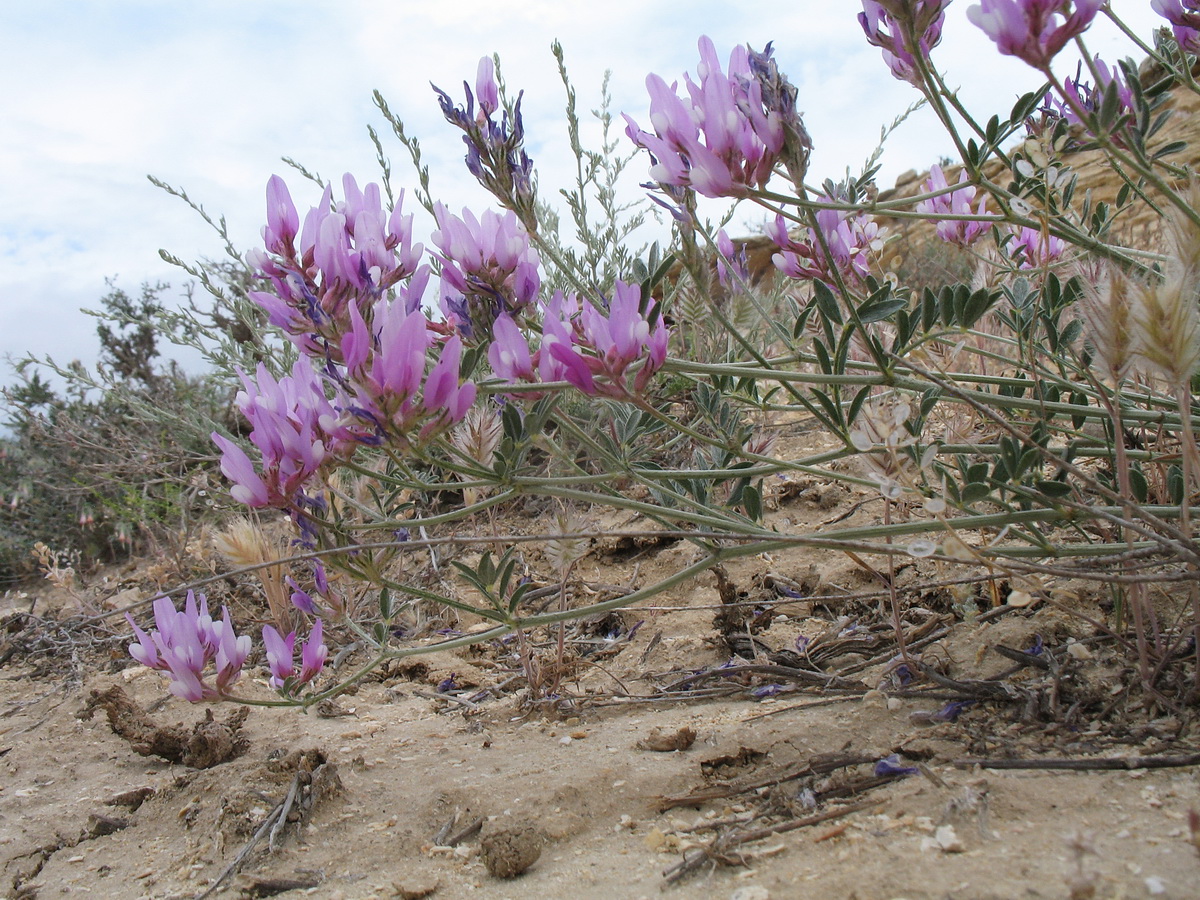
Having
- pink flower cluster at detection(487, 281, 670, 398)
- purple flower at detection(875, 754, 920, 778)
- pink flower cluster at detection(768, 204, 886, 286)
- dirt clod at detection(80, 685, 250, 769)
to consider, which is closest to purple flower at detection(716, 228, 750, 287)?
pink flower cluster at detection(768, 204, 886, 286)

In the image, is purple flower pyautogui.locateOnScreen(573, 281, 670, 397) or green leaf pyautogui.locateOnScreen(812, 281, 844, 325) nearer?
purple flower pyautogui.locateOnScreen(573, 281, 670, 397)

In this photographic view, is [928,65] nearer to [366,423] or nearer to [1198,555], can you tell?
[1198,555]

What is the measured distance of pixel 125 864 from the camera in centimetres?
168

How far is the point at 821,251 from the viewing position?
1.71m

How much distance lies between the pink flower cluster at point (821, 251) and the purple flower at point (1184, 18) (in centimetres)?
66

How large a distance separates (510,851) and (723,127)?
1.18m

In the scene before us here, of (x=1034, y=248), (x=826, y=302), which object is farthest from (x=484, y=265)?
(x=1034, y=248)

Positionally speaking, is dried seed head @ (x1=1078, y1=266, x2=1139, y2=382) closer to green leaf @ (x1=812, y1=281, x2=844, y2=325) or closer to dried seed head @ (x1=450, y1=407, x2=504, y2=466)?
green leaf @ (x1=812, y1=281, x2=844, y2=325)

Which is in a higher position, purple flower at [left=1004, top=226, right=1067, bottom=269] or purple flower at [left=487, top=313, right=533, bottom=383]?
purple flower at [left=1004, top=226, right=1067, bottom=269]

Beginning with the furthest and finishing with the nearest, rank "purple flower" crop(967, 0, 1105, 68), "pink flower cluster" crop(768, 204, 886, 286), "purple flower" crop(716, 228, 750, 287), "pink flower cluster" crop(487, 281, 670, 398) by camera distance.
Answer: "purple flower" crop(716, 228, 750, 287)
"pink flower cluster" crop(768, 204, 886, 286)
"pink flower cluster" crop(487, 281, 670, 398)
"purple flower" crop(967, 0, 1105, 68)

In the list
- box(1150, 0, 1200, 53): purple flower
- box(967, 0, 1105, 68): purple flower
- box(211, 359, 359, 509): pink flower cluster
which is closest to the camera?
box(967, 0, 1105, 68): purple flower

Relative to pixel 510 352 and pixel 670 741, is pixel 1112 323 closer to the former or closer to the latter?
pixel 510 352

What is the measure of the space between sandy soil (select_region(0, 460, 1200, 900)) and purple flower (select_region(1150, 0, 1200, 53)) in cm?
119

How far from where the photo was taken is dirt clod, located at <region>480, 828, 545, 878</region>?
1.33m
